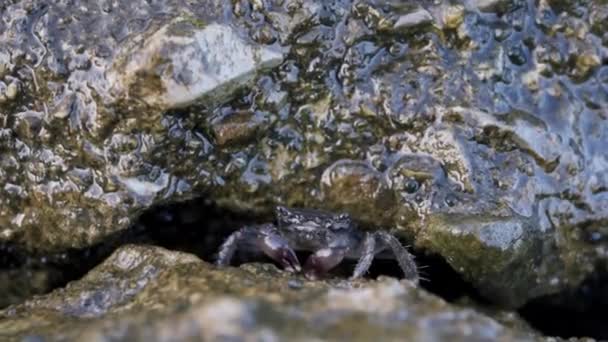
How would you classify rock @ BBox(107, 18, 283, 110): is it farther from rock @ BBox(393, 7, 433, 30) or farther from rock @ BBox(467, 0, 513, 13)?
rock @ BBox(467, 0, 513, 13)

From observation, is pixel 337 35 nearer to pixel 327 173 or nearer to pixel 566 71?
pixel 327 173

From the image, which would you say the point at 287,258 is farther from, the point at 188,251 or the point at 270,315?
the point at 270,315

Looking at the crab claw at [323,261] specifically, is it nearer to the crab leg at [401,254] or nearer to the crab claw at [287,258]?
the crab claw at [287,258]

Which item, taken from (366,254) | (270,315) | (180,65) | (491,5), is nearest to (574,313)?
(366,254)

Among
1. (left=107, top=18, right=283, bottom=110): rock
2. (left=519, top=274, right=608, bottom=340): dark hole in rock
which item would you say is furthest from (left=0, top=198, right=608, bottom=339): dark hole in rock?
(left=107, top=18, right=283, bottom=110): rock

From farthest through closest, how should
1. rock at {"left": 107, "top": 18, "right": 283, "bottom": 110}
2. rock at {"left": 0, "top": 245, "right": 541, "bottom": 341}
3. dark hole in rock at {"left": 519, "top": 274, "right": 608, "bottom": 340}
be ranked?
dark hole in rock at {"left": 519, "top": 274, "right": 608, "bottom": 340}
rock at {"left": 107, "top": 18, "right": 283, "bottom": 110}
rock at {"left": 0, "top": 245, "right": 541, "bottom": 341}
